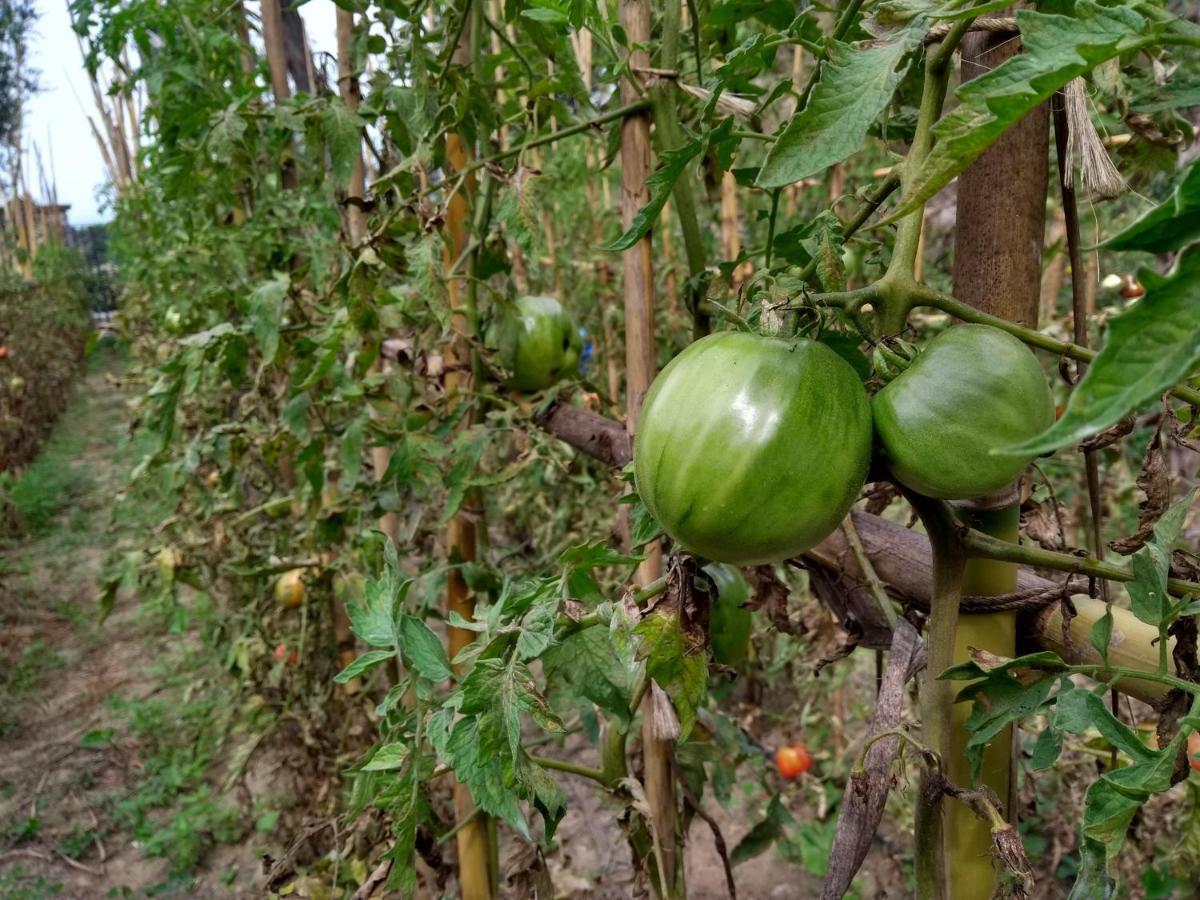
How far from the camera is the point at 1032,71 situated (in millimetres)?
319

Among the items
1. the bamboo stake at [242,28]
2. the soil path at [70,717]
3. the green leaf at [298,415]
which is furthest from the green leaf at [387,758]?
the bamboo stake at [242,28]

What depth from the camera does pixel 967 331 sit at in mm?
489

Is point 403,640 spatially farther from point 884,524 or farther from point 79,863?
point 79,863

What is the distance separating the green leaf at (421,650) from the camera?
0.73m

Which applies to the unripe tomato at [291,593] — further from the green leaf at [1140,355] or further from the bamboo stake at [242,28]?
the green leaf at [1140,355]

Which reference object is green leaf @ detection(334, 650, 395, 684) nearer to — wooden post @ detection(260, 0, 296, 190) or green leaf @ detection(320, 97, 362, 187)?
green leaf @ detection(320, 97, 362, 187)

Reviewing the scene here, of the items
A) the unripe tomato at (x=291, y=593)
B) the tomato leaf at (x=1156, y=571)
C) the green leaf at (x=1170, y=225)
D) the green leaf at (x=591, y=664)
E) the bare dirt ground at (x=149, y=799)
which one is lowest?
the bare dirt ground at (x=149, y=799)

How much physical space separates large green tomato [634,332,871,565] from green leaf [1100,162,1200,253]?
205mm

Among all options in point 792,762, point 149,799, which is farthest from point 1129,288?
point 149,799

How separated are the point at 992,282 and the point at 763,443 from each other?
24 centimetres

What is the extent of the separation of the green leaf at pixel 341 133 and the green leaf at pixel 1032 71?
95 centimetres

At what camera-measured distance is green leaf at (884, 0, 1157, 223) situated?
1.02 ft

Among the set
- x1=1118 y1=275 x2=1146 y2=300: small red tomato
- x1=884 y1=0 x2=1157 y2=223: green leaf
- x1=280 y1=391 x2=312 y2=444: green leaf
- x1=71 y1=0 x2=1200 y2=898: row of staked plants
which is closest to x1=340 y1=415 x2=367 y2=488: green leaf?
x1=71 y1=0 x2=1200 y2=898: row of staked plants

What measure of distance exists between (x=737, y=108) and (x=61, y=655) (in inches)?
163
